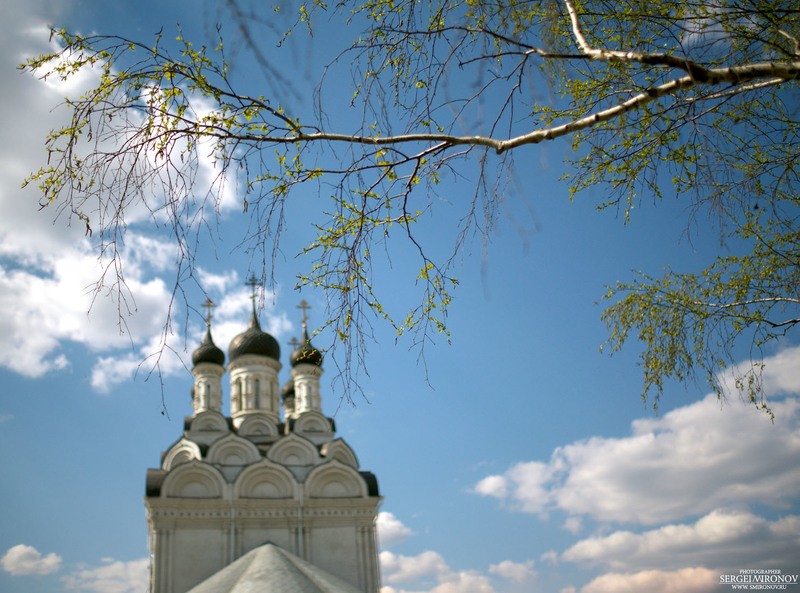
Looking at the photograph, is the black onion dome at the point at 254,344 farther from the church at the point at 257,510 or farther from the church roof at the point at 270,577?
the church roof at the point at 270,577

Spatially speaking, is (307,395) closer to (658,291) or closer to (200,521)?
(200,521)

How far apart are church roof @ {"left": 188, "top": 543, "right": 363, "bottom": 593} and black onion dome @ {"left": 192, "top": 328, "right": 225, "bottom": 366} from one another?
8652 mm

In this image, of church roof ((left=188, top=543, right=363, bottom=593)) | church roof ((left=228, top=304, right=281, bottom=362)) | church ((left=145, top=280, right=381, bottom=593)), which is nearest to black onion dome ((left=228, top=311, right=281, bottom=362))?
church roof ((left=228, top=304, right=281, bottom=362))

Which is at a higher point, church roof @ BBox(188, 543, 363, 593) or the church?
the church

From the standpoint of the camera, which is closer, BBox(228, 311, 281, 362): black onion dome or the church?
the church

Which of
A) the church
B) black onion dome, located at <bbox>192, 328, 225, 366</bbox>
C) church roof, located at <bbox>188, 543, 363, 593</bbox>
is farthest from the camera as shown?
black onion dome, located at <bbox>192, 328, 225, 366</bbox>

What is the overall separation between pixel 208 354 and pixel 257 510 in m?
6.84

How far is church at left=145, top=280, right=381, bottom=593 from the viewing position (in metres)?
18.6

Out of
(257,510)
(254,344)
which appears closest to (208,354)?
(254,344)

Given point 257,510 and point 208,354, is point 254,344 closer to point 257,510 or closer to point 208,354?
point 208,354

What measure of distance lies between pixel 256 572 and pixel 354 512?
15.7 ft

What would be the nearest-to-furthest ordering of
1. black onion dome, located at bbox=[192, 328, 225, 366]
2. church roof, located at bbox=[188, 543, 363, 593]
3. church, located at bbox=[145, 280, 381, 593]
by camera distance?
church roof, located at bbox=[188, 543, 363, 593] → church, located at bbox=[145, 280, 381, 593] → black onion dome, located at bbox=[192, 328, 225, 366]

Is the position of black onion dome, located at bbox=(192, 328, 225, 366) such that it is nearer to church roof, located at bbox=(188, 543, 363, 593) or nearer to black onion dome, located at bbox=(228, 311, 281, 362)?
black onion dome, located at bbox=(228, 311, 281, 362)

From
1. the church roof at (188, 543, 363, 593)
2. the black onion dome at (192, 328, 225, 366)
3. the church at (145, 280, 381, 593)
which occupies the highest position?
the black onion dome at (192, 328, 225, 366)
